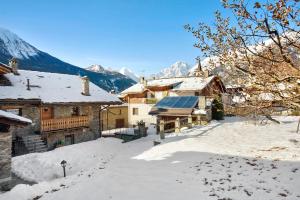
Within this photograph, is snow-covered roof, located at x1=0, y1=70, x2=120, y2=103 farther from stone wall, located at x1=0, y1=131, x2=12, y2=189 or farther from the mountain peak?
the mountain peak

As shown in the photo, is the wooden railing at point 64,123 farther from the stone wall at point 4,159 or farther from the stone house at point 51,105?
the stone wall at point 4,159

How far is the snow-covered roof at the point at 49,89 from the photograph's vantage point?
2119 centimetres

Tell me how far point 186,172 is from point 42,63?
162m

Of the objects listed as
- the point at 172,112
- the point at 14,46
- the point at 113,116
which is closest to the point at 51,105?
the point at 172,112

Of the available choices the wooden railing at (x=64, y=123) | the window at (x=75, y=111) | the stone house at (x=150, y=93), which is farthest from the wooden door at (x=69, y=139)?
the stone house at (x=150, y=93)

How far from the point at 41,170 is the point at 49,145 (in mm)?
7781

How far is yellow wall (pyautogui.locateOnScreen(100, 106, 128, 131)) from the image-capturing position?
44.2 meters

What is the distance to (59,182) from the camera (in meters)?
12.8

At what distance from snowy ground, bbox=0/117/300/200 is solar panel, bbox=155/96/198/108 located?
908cm

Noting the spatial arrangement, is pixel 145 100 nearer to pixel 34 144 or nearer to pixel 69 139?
pixel 69 139

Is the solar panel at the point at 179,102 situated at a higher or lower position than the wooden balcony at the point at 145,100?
lower

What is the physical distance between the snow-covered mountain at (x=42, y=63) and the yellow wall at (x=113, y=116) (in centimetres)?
8680

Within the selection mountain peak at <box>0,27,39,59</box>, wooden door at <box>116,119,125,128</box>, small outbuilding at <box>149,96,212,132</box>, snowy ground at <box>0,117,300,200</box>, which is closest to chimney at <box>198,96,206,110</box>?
small outbuilding at <box>149,96,212,132</box>

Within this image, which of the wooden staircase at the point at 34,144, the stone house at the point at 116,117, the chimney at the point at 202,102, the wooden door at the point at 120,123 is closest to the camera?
the wooden staircase at the point at 34,144
